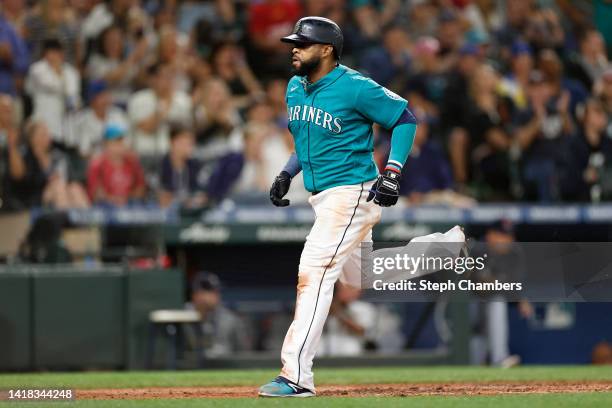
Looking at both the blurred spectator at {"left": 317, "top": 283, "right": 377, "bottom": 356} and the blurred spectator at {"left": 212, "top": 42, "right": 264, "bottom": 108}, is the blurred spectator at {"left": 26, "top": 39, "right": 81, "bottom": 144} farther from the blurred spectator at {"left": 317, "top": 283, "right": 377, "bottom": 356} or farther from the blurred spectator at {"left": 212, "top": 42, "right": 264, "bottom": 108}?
the blurred spectator at {"left": 317, "top": 283, "right": 377, "bottom": 356}

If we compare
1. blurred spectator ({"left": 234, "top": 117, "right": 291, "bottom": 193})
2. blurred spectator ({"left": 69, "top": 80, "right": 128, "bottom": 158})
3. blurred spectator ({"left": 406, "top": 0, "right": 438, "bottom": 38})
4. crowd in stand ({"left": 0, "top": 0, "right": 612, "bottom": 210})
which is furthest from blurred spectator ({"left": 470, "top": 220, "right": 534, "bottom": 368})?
blurred spectator ({"left": 69, "top": 80, "right": 128, "bottom": 158})

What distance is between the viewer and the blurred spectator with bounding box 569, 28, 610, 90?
14242 mm

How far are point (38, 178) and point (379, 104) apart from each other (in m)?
6.45

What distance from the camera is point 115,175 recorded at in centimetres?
1248

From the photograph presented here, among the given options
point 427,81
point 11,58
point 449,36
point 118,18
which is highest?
point 118,18

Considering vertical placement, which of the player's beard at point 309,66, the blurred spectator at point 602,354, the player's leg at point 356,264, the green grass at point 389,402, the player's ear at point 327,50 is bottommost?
the blurred spectator at point 602,354

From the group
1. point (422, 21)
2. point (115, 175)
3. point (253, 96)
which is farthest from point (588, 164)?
point (115, 175)

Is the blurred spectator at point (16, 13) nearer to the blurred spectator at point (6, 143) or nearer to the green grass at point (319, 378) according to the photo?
the blurred spectator at point (6, 143)

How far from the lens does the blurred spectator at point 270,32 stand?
14.3 meters

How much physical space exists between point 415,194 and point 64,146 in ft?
12.0

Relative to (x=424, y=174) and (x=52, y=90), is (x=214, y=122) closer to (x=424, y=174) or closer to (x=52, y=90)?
(x=52, y=90)

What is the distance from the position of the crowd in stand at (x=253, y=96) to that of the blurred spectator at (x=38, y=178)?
14mm

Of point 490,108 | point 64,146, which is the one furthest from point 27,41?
point 490,108

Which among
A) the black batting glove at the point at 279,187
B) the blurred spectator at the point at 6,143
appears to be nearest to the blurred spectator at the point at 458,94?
the blurred spectator at the point at 6,143
